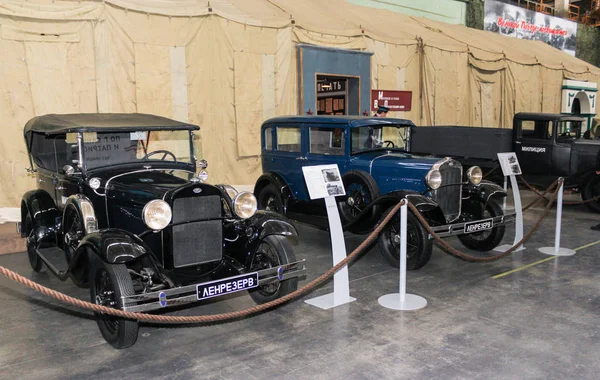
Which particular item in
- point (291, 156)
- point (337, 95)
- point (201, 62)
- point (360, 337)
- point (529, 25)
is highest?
point (529, 25)

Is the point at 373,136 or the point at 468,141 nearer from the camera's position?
the point at 373,136

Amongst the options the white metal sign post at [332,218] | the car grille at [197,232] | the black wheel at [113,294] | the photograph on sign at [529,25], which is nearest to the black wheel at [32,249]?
the black wheel at [113,294]

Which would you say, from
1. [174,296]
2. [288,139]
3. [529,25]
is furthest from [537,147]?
[529,25]

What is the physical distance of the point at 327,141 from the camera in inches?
252

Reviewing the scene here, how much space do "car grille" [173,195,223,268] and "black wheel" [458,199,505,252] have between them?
348 cm

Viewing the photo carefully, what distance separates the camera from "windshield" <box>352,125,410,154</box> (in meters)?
6.18

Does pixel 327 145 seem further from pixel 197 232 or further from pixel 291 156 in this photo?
pixel 197 232

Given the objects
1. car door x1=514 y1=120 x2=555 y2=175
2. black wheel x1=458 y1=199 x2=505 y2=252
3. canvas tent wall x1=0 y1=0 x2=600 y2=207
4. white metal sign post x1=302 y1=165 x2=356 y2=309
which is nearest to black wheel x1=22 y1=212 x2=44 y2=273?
canvas tent wall x1=0 y1=0 x2=600 y2=207

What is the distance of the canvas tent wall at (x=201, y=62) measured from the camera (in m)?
6.99

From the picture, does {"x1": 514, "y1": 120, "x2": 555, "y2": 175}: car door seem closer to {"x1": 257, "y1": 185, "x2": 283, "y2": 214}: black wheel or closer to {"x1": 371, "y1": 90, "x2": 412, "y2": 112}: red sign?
{"x1": 371, "y1": 90, "x2": 412, "y2": 112}: red sign

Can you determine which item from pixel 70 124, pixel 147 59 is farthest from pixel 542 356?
pixel 147 59

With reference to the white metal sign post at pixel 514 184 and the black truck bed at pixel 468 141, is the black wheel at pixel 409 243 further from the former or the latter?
the black truck bed at pixel 468 141

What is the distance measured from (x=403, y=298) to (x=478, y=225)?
146 cm

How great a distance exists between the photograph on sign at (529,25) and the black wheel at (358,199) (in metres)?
13.5
